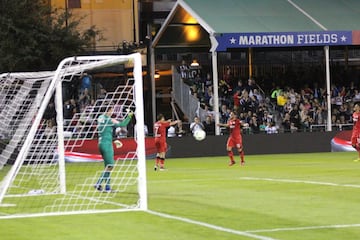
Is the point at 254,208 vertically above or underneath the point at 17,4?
underneath

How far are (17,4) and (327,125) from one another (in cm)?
1639

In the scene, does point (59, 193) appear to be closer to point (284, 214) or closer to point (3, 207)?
point (3, 207)

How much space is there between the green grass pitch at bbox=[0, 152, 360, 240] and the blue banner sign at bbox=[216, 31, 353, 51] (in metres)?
19.1

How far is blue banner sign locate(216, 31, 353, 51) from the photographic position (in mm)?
40766

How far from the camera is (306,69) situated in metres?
49.9

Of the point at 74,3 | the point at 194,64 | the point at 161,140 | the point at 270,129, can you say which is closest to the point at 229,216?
the point at 161,140

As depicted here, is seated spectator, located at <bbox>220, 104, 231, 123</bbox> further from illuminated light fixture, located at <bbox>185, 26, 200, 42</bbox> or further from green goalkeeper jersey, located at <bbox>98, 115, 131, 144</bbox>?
green goalkeeper jersey, located at <bbox>98, 115, 131, 144</bbox>

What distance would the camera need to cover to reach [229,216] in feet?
47.2

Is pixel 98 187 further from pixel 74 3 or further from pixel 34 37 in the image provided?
pixel 74 3

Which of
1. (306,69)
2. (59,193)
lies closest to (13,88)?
(59,193)

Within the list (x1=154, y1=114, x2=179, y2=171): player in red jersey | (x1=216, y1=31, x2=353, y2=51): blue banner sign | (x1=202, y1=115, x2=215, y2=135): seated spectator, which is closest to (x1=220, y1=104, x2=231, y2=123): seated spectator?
(x1=202, y1=115, x2=215, y2=135): seated spectator

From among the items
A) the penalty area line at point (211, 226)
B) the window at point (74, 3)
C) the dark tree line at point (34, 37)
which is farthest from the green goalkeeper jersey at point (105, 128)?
the window at point (74, 3)

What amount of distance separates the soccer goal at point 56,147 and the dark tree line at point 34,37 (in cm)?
1351

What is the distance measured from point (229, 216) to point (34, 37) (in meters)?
31.5
